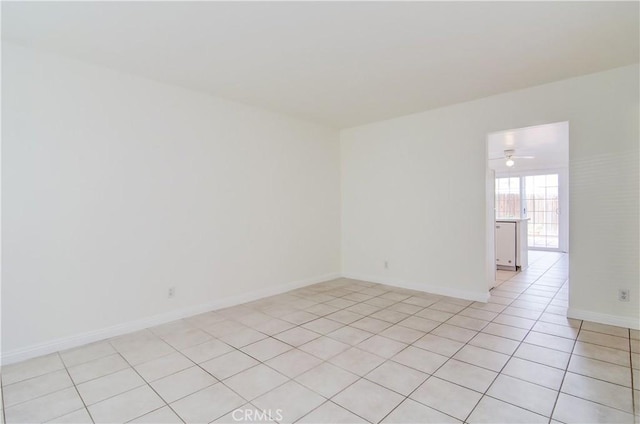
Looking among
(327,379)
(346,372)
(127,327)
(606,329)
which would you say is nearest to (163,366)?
(127,327)

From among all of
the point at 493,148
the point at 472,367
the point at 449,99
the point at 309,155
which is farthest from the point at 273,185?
the point at 493,148

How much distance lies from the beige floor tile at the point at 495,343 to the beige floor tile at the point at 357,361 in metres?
0.91

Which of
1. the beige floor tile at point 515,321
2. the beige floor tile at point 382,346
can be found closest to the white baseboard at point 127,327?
the beige floor tile at point 382,346

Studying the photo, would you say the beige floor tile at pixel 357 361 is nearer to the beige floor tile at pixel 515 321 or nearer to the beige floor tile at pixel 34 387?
the beige floor tile at pixel 515 321

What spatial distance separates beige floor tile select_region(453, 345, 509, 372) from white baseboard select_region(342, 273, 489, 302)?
57.7 inches

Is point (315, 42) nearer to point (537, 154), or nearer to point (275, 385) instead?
point (275, 385)

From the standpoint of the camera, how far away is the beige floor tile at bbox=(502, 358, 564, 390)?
2.12 metres

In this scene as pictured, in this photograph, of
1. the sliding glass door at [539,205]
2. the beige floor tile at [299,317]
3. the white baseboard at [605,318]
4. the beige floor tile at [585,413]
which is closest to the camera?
the beige floor tile at [585,413]

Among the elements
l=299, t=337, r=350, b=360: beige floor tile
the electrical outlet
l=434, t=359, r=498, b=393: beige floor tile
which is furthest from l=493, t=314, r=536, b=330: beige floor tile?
l=299, t=337, r=350, b=360: beige floor tile

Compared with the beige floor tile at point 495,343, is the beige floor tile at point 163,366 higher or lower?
lower

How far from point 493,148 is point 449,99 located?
2.89 metres

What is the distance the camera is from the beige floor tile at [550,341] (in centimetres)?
264

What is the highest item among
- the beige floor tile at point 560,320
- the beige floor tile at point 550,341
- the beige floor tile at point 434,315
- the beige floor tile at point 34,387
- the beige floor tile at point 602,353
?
the beige floor tile at point 602,353
